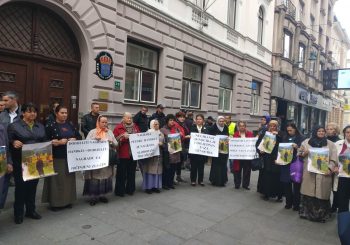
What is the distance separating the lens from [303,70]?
2672cm

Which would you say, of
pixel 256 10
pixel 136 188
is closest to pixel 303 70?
pixel 256 10

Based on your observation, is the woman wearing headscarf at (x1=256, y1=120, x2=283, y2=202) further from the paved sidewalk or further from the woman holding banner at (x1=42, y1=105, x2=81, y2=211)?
the woman holding banner at (x1=42, y1=105, x2=81, y2=211)

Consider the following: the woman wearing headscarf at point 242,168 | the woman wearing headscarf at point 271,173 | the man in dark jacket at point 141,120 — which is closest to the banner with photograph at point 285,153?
the woman wearing headscarf at point 271,173

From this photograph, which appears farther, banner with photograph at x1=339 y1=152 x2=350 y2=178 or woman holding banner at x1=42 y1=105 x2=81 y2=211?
banner with photograph at x1=339 y1=152 x2=350 y2=178

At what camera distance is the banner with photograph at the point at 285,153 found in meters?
6.59

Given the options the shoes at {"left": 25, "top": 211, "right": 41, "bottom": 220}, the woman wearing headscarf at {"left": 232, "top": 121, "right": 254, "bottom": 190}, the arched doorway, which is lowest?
the shoes at {"left": 25, "top": 211, "right": 41, "bottom": 220}

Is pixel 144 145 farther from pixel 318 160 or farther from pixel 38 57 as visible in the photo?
pixel 38 57

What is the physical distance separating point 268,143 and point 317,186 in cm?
151

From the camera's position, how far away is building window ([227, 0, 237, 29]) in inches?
624

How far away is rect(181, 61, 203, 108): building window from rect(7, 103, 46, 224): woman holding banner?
840 cm

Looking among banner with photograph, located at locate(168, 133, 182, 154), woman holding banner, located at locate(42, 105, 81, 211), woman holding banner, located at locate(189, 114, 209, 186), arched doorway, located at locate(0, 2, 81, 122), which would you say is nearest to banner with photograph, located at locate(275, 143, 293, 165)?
woman holding banner, located at locate(189, 114, 209, 186)

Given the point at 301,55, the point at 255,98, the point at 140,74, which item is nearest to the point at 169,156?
the point at 140,74

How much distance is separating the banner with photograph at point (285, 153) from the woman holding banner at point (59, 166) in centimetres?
414

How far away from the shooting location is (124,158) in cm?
648
